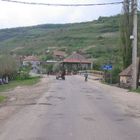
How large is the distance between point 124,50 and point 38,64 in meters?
120

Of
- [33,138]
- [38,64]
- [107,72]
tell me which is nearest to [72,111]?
[33,138]

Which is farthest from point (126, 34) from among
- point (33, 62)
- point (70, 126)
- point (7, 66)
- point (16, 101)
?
point (33, 62)

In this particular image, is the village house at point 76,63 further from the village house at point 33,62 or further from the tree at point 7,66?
the tree at point 7,66

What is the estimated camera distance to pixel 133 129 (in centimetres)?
1608

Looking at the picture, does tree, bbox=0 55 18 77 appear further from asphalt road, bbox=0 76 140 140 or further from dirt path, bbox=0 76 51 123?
asphalt road, bbox=0 76 140 140

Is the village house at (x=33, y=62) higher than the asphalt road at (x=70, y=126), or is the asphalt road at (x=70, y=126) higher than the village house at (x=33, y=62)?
the asphalt road at (x=70, y=126)

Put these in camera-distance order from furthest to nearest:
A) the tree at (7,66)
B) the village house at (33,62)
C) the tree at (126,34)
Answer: the village house at (33,62)
the tree at (7,66)
the tree at (126,34)

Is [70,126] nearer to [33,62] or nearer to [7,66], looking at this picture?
[7,66]

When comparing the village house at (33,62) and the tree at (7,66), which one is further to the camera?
the village house at (33,62)

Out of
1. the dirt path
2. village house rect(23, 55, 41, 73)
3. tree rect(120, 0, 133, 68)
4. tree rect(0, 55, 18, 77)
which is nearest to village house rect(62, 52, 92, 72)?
village house rect(23, 55, 41, 73)

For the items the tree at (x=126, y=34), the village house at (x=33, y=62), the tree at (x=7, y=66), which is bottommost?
the village house at (x=33, y=62)

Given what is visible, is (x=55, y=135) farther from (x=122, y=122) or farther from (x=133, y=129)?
(x=122, y=122)

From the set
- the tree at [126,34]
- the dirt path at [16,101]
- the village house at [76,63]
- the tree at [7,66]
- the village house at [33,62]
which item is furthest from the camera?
the village house at [33,62]

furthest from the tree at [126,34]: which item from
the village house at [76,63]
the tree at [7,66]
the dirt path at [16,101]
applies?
the village house at [76,63]
